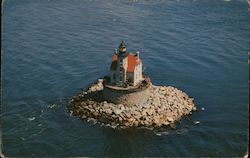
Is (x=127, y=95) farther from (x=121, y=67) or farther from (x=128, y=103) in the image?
(x=121, y=67)

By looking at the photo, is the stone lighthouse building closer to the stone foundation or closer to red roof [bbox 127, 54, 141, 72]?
red roof [bbox 127, 54, 141, 72]

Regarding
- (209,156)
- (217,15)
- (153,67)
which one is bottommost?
(209,156)

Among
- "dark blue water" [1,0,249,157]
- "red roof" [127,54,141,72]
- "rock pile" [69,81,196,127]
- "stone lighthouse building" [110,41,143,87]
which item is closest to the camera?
"dark blue water" [1,0,249,157]

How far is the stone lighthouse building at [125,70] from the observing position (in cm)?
4881

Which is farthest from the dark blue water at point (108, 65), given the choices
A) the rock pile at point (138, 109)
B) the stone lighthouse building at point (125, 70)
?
the stone lighthouse building at point (125, 70)

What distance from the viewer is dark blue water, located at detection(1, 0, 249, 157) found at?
44594 mm

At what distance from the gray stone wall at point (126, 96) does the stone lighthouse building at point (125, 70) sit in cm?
107

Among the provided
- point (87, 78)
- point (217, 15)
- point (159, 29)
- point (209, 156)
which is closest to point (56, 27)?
point (159, 29)

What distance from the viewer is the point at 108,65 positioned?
220 feet

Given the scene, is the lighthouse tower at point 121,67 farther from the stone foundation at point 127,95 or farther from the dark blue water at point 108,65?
the dark blue water at point 108,65

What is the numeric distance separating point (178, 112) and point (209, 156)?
8.86 metres

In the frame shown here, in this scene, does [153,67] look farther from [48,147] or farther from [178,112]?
[48,147]

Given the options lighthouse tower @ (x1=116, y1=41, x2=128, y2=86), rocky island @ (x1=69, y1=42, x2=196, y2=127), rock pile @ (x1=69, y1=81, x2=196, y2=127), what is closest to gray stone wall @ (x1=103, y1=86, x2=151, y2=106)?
rocky island @ (x1=69, y1=42, x2=196, y2=127)

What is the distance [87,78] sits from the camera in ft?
201
